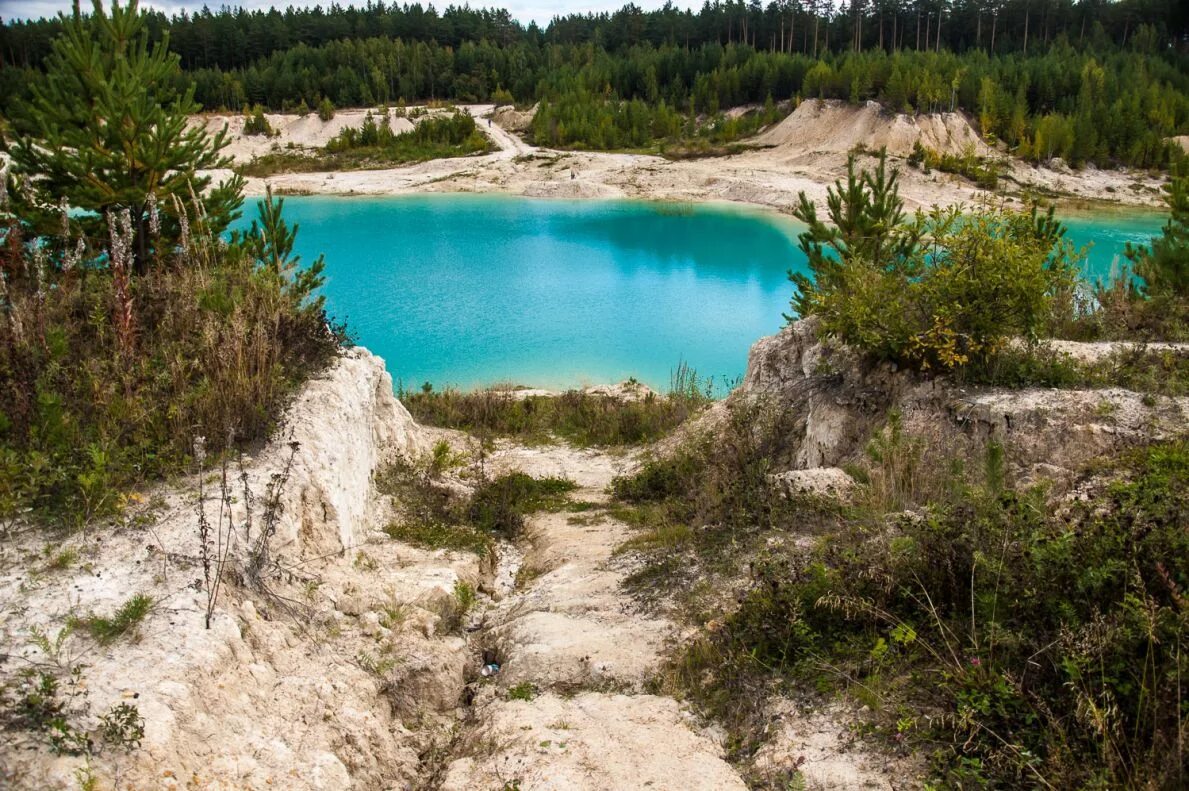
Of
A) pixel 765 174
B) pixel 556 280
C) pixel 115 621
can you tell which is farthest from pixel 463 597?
pixel 765 174

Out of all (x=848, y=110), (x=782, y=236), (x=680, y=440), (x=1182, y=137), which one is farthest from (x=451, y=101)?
(x=680, y=440)

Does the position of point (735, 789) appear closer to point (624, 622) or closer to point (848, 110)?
point (624, 622)

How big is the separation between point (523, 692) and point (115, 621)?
291 centimetres

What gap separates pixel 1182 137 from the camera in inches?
2576

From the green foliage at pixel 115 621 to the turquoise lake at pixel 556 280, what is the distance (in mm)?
11971

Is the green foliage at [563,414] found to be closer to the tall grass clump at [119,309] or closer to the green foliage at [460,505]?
the green foliage at [460,505]

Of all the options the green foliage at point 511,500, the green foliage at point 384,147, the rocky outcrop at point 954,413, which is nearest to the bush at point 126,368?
A: the green foliage at point 511,500

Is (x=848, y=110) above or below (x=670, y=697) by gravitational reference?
above

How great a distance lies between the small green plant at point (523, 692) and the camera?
20.0 feet

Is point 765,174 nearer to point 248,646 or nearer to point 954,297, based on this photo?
point 954,297

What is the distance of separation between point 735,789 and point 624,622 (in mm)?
2407

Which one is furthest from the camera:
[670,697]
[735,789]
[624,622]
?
[624,622]

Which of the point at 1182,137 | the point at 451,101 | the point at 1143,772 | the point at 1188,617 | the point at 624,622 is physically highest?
the point at 451,101

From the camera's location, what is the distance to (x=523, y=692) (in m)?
6.17
